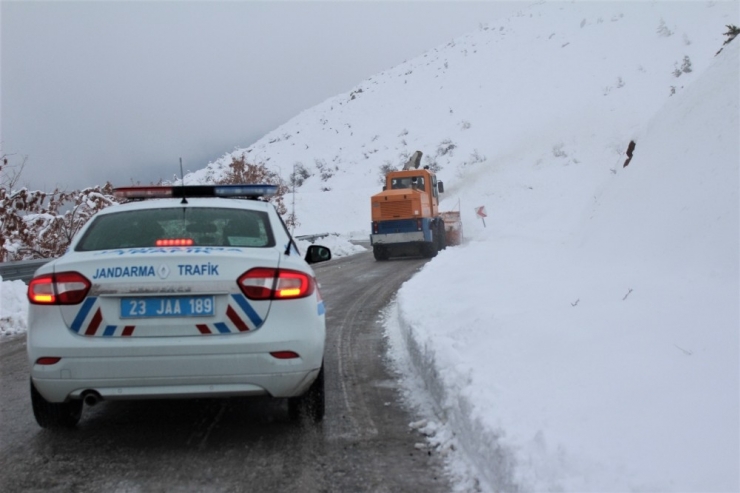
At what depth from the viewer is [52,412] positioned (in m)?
4.38

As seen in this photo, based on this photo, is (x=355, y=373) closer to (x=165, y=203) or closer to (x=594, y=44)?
(x=165, y=203)

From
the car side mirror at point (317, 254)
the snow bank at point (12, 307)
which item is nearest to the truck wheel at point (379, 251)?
the snow bank at point (12, 307)

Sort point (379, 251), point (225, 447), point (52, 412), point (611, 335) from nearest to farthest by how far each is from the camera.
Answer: point (225, 447) < point (52, 412) < point (611, 335) < point (379, 251)

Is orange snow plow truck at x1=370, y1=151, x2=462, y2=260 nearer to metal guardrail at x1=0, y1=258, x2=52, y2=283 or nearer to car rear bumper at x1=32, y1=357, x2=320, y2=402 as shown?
metal guardrail at x1=0, y1=258, x2=52, y2=283

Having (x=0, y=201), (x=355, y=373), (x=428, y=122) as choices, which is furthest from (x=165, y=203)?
(x=428, y=122)

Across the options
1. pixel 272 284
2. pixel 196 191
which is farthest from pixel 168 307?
pixel 196 191

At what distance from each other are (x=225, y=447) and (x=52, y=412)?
128 cm

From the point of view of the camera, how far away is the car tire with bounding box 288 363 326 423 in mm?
4473

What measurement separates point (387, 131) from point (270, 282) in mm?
59595

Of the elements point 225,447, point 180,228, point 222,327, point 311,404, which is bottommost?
point 225,447

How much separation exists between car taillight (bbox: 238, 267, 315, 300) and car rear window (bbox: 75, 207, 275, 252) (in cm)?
45

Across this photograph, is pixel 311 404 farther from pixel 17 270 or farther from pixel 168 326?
pixel 17 270

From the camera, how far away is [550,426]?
137 inches

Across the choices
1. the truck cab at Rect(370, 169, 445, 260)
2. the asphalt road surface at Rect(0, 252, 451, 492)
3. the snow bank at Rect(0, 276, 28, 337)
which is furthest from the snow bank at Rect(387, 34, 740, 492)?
the truck cab at Rect(370, 169, 445, 260)
